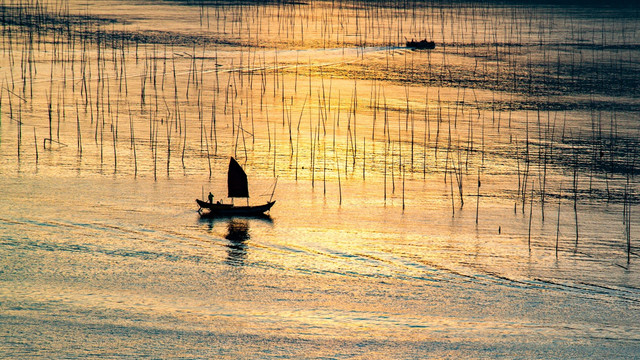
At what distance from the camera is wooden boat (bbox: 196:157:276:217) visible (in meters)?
28.8

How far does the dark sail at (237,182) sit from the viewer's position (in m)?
29.6

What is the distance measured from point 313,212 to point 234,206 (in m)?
2.85

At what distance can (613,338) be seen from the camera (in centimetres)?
2031

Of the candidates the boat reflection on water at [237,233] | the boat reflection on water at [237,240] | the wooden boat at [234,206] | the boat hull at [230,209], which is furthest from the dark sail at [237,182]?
the boat reflection on water at [237,240]

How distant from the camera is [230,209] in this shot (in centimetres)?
2928

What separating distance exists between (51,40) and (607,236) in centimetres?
4677

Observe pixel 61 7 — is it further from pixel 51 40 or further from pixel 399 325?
pixel 399 325

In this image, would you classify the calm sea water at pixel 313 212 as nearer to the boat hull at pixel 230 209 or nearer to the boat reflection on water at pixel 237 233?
the boat reflection on water at pixel 237 233

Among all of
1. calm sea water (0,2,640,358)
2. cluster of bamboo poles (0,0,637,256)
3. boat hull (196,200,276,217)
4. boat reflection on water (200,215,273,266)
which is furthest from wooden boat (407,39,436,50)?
boat reflection on water (200,215,273,266)

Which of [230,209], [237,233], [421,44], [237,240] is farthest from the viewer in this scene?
[421,44]

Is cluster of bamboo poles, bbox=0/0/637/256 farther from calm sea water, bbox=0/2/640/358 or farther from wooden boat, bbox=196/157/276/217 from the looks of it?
wooden boat, bbox=196/157/276/217

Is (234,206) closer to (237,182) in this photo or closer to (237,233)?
(237,182)

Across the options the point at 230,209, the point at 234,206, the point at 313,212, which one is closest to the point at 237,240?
the point at 230,209

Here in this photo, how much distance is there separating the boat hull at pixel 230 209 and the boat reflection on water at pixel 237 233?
0.19m
